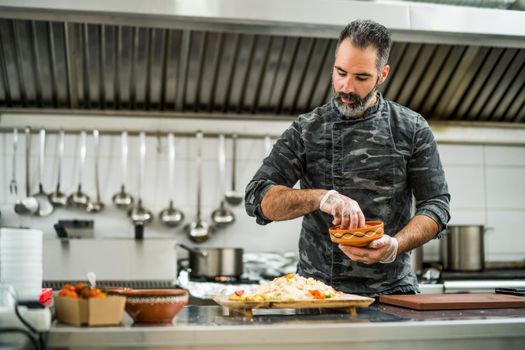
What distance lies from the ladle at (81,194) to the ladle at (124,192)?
0.20m

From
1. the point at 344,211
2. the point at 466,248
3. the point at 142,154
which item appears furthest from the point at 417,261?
the point at 344,211

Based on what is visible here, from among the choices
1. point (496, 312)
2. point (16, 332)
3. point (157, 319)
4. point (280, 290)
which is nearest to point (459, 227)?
point (496, 312)

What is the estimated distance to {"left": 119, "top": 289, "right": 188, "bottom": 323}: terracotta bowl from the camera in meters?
1.78

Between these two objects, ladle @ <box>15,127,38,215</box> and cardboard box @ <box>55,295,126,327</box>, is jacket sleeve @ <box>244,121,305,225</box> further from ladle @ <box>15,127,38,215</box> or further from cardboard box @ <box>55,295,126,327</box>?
ladle @ <box>15,127,38,215</box>

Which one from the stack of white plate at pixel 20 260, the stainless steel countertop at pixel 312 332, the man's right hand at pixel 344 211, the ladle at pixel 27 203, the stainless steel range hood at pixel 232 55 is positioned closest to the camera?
the stainless steel countertop at pixel 312 332

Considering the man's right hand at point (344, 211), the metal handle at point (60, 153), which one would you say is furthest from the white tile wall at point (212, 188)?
the man's right hand at point (344, 211)

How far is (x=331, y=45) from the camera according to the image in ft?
14.4

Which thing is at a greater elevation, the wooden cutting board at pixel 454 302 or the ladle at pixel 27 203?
the ladle at pixel 27 203

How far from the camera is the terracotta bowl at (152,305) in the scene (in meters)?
1.78

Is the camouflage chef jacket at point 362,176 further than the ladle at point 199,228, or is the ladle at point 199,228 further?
the ladle at point 199,228

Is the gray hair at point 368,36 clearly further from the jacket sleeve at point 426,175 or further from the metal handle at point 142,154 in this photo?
the metal handle at point 142,154

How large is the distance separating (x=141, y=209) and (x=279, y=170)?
2115 millimetres

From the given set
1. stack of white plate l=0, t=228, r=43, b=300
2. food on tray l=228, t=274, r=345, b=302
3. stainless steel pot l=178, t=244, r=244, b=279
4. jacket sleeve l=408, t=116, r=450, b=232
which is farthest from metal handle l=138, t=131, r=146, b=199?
stack of white plate l=0, t=228, r=43, b=300

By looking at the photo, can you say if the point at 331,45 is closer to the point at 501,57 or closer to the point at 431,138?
the point at 501,57
